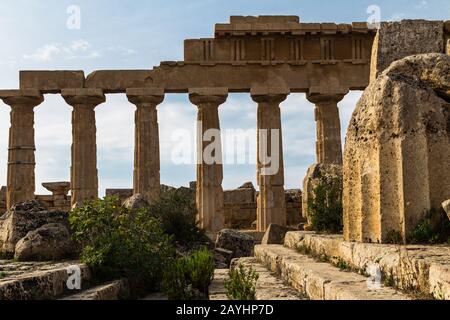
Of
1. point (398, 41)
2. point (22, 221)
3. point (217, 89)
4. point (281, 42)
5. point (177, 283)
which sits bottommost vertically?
point (177, 283)

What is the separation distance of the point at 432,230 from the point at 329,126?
14.9 m

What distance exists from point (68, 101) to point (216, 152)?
5766 mm

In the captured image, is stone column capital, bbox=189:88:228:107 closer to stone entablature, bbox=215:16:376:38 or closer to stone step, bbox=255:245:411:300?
stone entablature, bbox=215:16:376:38

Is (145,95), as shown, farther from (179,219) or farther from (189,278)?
(189,278)

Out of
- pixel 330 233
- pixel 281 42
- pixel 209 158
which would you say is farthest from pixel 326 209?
pixel 281 42

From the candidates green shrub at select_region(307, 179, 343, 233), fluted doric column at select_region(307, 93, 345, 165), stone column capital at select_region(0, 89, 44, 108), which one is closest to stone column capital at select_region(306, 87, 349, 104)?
fluted doric column at select_region(307, 93, 345, 165)

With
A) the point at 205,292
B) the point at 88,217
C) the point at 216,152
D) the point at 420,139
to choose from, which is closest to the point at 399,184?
the point at 420,139

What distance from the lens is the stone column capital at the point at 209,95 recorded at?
21062 millimetres

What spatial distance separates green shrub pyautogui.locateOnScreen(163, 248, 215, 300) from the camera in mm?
8336

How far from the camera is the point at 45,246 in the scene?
993cm

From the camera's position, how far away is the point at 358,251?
675 cm

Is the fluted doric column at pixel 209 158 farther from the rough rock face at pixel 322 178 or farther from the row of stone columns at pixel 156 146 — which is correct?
the rough rock face at pixel 322 178

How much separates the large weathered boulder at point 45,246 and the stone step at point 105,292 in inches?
77.6

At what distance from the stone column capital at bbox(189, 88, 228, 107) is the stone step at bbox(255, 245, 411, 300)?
12328 millimetres
